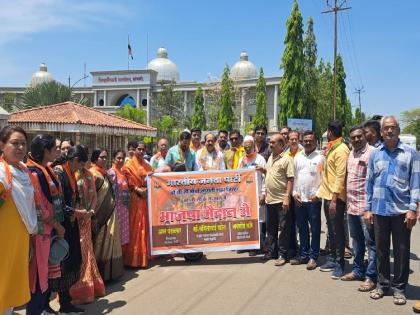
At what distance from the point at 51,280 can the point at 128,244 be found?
87.2 inches

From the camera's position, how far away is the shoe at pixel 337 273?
5216mm

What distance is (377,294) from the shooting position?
14.7 feet

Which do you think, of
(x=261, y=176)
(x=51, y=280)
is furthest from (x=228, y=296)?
(x=261, y=176)

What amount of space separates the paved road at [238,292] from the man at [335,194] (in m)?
0.27

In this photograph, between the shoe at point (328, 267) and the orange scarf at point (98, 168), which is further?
the shoe at point (328, 267)

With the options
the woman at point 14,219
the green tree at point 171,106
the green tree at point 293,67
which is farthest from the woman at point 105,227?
the green tree at point 171,106

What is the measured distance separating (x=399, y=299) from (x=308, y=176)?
202 centimetres

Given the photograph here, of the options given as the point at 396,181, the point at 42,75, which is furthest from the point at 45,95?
the point at 42,75

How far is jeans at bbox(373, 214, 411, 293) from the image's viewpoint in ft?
14.5

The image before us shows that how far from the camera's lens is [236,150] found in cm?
749

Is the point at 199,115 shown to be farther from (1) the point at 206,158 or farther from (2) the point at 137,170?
(2) the point at 137,170

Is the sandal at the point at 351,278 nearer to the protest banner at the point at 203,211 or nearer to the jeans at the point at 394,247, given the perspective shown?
the jeans at the point at 394,247

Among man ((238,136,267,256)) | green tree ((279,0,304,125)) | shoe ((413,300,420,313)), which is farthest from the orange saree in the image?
green tree ((279,0,304,125))

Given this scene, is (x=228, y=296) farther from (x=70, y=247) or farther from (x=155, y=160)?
(x=155, y=160)
